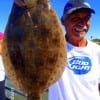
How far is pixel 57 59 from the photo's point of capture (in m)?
3.31

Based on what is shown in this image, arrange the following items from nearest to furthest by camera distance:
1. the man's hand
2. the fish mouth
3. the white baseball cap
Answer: the man's hand
the fish mouth
the white baseball cap

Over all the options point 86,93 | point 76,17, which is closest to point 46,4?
point 76,17

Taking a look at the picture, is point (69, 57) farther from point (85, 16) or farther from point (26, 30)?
point (26, 30)

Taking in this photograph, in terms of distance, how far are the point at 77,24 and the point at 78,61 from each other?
0.39m

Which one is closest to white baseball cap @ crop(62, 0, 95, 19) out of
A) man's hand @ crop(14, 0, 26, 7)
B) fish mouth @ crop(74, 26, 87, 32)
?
fish mouth @ crop(74, 26, 87, 32)

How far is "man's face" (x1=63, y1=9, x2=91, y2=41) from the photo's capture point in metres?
4.29

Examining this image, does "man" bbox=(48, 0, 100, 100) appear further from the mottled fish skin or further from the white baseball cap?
the mottled fish skin

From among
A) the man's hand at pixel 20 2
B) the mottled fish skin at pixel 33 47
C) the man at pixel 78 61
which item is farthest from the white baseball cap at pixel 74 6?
the man's hand at pixel 20 2

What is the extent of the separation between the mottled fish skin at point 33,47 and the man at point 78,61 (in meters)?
0.95

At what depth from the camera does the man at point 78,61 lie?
4258mm

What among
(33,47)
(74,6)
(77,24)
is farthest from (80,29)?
(33,47)

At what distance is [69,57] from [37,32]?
114 centimetres

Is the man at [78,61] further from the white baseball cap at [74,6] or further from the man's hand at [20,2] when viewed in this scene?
the man's hand at [20,2]

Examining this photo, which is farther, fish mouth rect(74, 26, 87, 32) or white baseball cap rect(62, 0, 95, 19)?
white baseball cap rect(62, 0, 95, 19)
